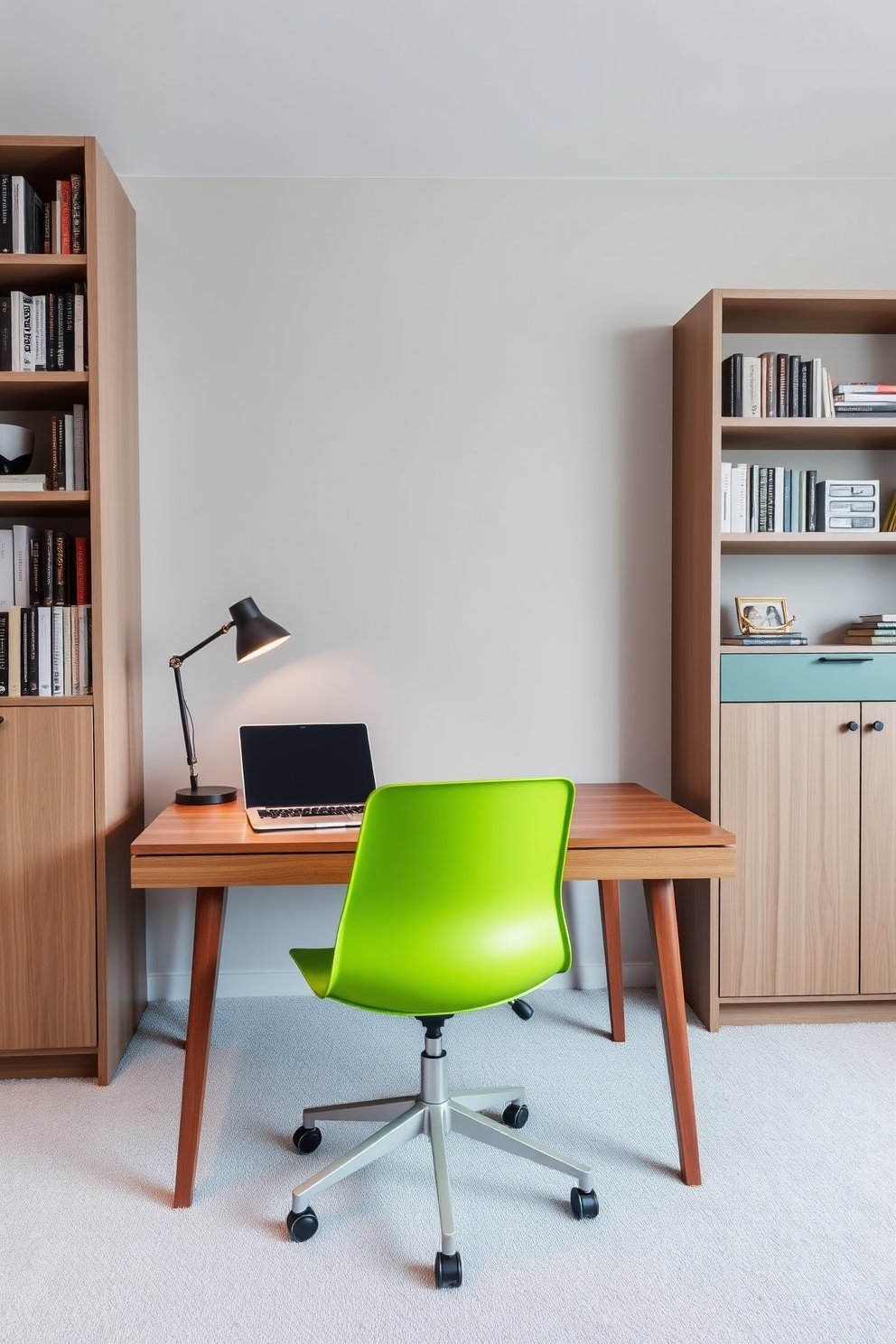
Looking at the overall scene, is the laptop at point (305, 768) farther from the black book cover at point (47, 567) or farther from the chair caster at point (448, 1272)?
→ the chair caster at point (448, 1272)

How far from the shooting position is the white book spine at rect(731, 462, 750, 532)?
266 centimetres

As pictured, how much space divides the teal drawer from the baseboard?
966 millimetres

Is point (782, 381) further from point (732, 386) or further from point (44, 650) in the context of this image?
point (44, 650)

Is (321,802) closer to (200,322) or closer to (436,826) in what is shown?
(436,826)

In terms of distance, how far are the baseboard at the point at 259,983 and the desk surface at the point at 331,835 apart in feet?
2.47

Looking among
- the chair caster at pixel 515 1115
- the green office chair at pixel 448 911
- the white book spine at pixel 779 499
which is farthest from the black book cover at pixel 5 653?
the white book spine at pixel 779 499

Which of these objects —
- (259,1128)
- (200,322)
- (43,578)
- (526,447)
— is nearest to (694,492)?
(526,447)

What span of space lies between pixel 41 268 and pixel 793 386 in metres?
2.08

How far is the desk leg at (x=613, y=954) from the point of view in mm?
2588

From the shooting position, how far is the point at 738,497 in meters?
2.66

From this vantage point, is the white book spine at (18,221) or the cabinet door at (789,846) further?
the cabinet door at (789,846)

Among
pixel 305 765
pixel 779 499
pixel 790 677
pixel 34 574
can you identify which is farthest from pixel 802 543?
pixel 34 574

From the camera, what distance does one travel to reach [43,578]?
2463 millimetres

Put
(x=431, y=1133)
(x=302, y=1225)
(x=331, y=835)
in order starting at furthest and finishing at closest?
(x=331, y=835) < (x=431, y=1133) < (x=302, y=1225)
